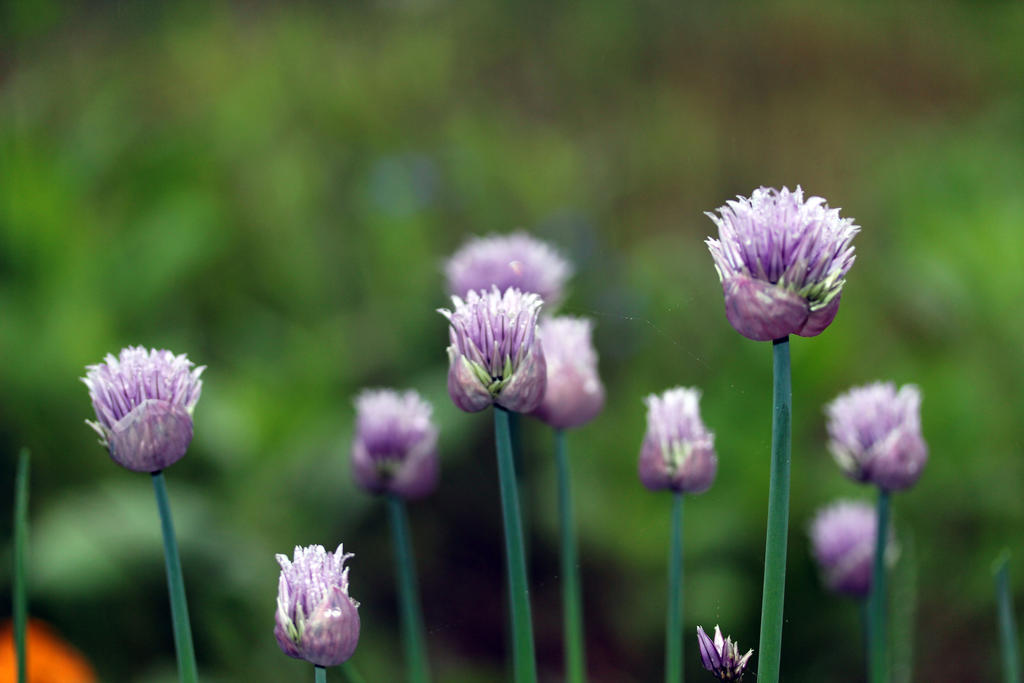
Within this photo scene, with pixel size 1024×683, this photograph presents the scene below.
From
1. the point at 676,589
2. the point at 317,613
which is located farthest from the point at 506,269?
the point at 317,613

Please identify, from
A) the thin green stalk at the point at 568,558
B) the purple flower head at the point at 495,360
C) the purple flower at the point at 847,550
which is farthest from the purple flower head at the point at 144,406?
the purple flower at the point at 847,550

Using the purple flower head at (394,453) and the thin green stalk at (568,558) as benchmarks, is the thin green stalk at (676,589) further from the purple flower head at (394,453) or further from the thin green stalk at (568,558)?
the purple flower head at (394,453)

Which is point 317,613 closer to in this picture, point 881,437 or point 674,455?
point 674,455

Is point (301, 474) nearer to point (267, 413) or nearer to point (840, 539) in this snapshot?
point (267, 413)

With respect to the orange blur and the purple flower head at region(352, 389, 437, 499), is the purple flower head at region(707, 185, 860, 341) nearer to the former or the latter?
the purple flower head at region(352, 389, 437, 499)

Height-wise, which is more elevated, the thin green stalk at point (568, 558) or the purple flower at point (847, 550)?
the purple flower at point (847, 550)

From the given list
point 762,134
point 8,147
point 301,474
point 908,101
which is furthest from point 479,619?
point 908,101
